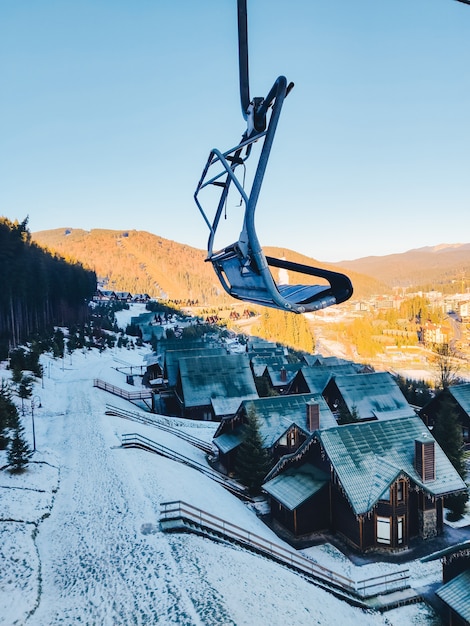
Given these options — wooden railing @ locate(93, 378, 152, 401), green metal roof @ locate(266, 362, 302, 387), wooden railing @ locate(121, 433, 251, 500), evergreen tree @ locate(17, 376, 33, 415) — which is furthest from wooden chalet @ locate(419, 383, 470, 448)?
evergreen tree @ locate(17, 376, 33, 415)

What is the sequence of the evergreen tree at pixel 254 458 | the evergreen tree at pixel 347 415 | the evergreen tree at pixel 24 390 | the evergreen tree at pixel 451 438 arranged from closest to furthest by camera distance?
the evergreen tree at pixel 254 458 < the evergreen tree at pixel 451 438 < the evergreen tree at pixel 24 390 < the evergreen tree at pixel 347 415

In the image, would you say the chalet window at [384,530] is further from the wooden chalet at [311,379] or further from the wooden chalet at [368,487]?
the wooden chalet at [311,379]

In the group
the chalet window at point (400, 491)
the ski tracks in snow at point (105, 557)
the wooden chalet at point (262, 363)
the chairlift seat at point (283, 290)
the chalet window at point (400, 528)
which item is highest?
the chairlift seat at point (283, 290)

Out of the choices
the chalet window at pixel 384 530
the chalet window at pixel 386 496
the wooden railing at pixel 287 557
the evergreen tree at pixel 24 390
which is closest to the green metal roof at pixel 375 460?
the chalet window at pixel 386 496

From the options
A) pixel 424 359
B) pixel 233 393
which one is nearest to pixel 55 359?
pixel 233 393

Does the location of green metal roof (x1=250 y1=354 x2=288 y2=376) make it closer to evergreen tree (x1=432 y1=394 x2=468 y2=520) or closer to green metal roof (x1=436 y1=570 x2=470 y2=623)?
evergreen tree (x1=432 y1=394 x2=468 y2=520)
